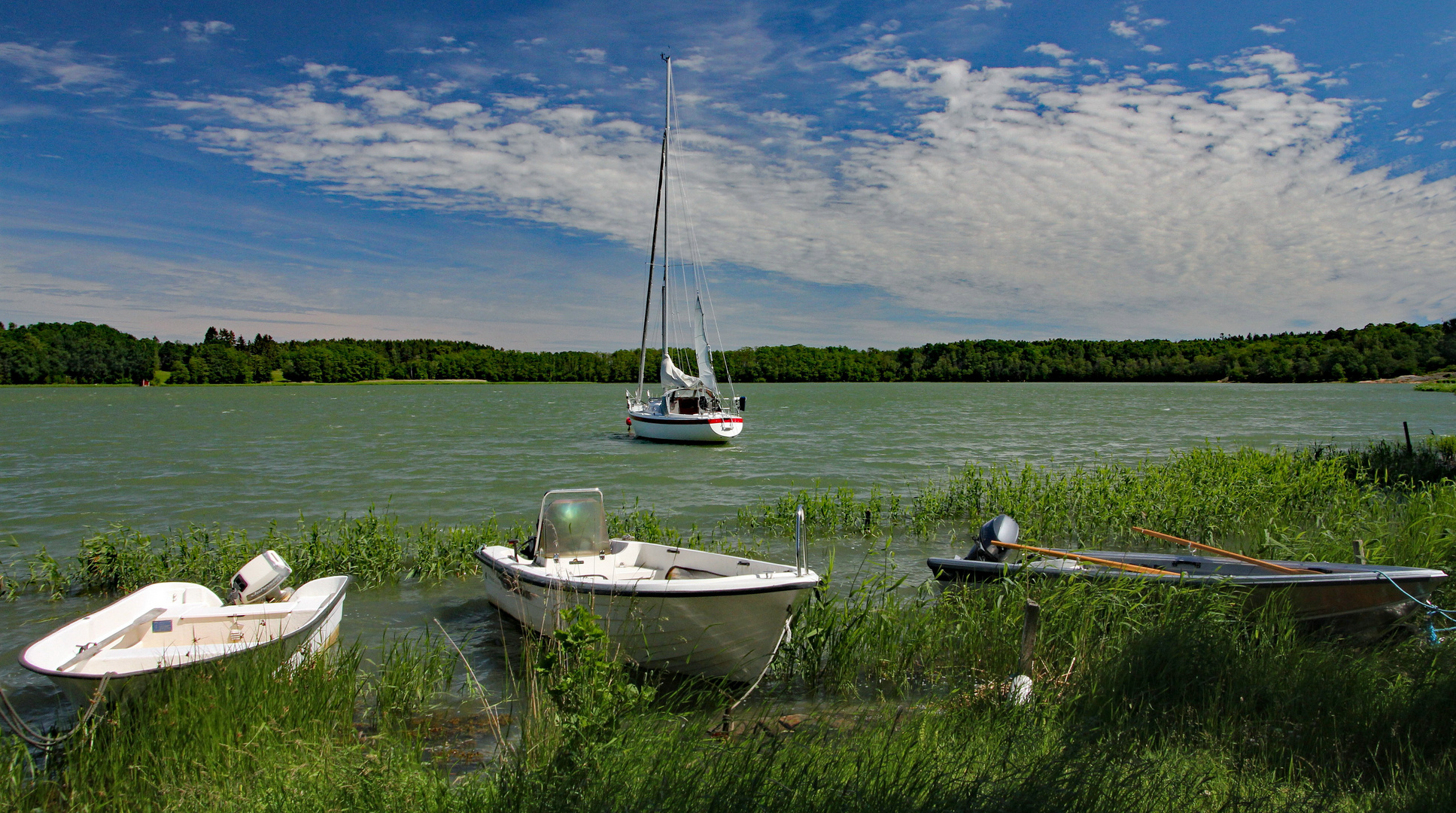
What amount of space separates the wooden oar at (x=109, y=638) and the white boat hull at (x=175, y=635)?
34 millimetres

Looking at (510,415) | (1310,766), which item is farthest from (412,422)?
(1310,766)

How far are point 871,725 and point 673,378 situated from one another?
32.6 metres

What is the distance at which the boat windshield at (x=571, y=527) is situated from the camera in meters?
9.32

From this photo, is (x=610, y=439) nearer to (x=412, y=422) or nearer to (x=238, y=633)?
(x=412, y=422)

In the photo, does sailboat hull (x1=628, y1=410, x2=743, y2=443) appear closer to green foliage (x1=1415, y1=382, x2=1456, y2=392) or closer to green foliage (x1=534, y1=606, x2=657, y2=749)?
green foliage (x1=534, y1=606, x2=657, y2=749)

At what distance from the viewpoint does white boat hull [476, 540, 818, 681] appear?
6.85m

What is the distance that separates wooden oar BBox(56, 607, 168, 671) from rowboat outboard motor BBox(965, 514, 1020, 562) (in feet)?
28.6

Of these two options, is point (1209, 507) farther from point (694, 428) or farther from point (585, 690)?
point (694, 428)

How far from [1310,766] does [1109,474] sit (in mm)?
12296

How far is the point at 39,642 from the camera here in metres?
6.23

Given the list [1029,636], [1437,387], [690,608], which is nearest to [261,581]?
[690,608]

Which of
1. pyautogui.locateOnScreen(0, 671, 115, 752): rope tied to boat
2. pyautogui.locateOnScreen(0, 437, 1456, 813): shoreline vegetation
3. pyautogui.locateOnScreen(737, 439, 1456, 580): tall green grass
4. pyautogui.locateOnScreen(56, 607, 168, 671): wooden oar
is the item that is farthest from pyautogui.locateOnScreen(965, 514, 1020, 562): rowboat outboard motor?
pyautogui.locateOnScreen(56, 607, 168, 671): wooden oar

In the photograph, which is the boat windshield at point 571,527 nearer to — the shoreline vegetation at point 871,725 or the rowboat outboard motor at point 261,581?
the shoreline vegetation at point 871,725

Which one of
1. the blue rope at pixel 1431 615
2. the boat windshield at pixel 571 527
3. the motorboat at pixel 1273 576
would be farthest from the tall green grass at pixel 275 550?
the blue rope at pixel 1431 615
